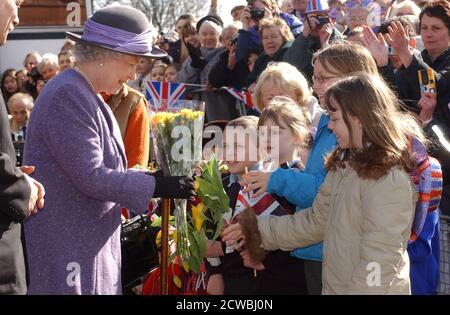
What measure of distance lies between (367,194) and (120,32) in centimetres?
142

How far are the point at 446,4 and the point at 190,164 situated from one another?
303cm

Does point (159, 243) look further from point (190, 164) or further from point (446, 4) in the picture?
point (446, 4)

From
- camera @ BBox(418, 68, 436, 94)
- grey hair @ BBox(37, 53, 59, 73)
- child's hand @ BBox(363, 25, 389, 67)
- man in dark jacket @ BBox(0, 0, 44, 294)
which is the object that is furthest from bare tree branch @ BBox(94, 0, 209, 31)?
man in dark jacket @ BBox(0, 0, 44, 294)

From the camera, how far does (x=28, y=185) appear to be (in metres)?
3.49

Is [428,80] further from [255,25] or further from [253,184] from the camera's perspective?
[255,25]

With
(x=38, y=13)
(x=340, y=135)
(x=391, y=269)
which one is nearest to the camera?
(x=391, y=269)

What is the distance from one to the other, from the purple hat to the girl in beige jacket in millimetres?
958

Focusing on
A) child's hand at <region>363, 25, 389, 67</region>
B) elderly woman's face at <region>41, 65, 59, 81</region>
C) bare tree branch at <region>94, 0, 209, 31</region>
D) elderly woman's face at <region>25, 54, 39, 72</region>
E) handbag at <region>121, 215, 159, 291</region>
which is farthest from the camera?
bare tree branch at <region>94, 0, 209, 31</region>

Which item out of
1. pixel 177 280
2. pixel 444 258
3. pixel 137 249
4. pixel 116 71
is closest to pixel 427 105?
pixel 444 258

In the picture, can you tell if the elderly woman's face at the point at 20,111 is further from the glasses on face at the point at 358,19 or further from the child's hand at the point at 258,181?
the child's hand at the point at 258,181

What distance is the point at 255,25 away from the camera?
8.71 m

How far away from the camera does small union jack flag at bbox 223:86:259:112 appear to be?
8109 millimetres

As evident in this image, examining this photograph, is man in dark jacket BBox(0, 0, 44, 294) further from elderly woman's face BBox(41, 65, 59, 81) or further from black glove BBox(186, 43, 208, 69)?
elderly woman's face BBox(41, 65, 59, 81)
